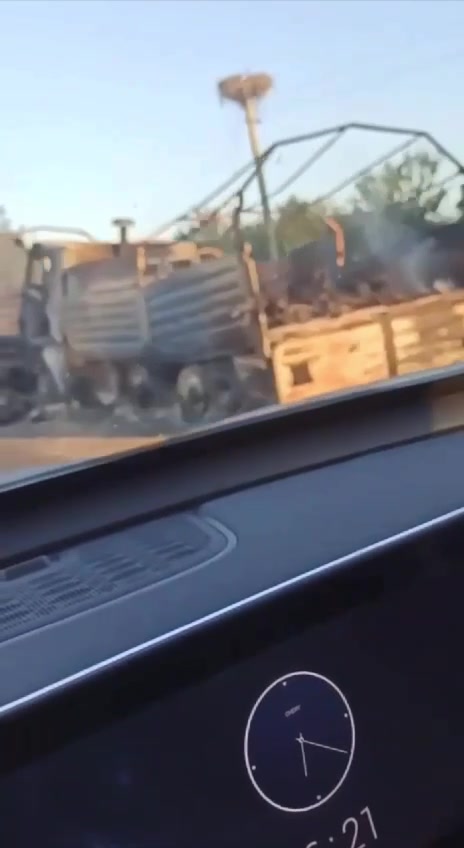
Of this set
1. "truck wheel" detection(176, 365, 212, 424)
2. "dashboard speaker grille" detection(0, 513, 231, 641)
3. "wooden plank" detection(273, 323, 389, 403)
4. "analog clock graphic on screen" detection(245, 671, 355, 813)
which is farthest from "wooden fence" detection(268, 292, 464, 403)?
"analog clock graphic on screen" detection(245, 671, 355, 813)

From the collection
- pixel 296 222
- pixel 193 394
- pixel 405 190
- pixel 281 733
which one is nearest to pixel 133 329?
pixel 193 394

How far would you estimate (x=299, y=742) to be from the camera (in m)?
1.34

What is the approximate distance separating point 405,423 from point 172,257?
44cm

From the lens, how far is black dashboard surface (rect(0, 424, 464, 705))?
4.22 ft

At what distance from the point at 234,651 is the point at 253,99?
840 millimetres

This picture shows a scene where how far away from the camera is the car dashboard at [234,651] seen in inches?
48.5

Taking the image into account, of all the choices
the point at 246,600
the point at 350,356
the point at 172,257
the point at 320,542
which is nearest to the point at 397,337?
the point at 350,356

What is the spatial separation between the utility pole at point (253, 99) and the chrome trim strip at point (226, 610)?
1.74ft

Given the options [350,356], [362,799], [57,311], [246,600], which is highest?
[57,311]

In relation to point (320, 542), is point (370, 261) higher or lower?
higher

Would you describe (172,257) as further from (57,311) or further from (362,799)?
(362,799)

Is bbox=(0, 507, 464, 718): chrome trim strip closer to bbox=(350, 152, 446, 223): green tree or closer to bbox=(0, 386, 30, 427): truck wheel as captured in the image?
bbox=(0, 386, 30, 427): truck wheel

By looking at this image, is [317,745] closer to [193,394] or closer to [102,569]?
[102,569]

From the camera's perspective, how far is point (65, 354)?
1.71 m
